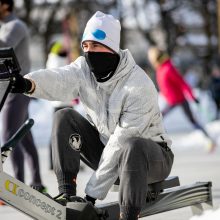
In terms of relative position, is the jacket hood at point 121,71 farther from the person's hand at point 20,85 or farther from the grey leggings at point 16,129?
the grey leggings at point 16,129

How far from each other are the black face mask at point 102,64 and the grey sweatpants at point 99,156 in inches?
10.3

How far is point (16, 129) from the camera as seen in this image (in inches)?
238

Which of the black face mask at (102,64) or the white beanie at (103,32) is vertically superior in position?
the white beanie at (103,32)

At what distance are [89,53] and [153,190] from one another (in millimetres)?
843

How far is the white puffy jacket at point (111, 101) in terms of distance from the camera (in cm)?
407

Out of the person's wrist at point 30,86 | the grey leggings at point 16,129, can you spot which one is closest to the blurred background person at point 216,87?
the grey leggings at point 16,129

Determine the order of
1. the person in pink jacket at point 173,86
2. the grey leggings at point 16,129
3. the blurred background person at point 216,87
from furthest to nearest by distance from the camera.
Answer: the blurred background person at point 216,87
the person in pink jacket at point 173,86
the grey leggings at point 16,129

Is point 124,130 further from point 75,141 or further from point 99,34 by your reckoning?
point 99,34

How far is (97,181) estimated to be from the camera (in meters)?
4.14

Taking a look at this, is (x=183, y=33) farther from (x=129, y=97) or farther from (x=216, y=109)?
Answer: (x=129, y=97)

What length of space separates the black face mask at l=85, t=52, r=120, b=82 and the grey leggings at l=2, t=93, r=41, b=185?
1925mm

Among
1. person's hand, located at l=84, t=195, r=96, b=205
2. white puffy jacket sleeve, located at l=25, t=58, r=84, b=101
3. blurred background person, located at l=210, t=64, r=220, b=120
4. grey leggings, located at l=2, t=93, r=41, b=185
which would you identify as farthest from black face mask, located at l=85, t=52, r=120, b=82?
blurred background person, located at l=210, t=64, r=220, b=120

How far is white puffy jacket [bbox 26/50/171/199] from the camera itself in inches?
160

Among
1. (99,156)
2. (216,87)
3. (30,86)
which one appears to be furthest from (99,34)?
(216,87)
